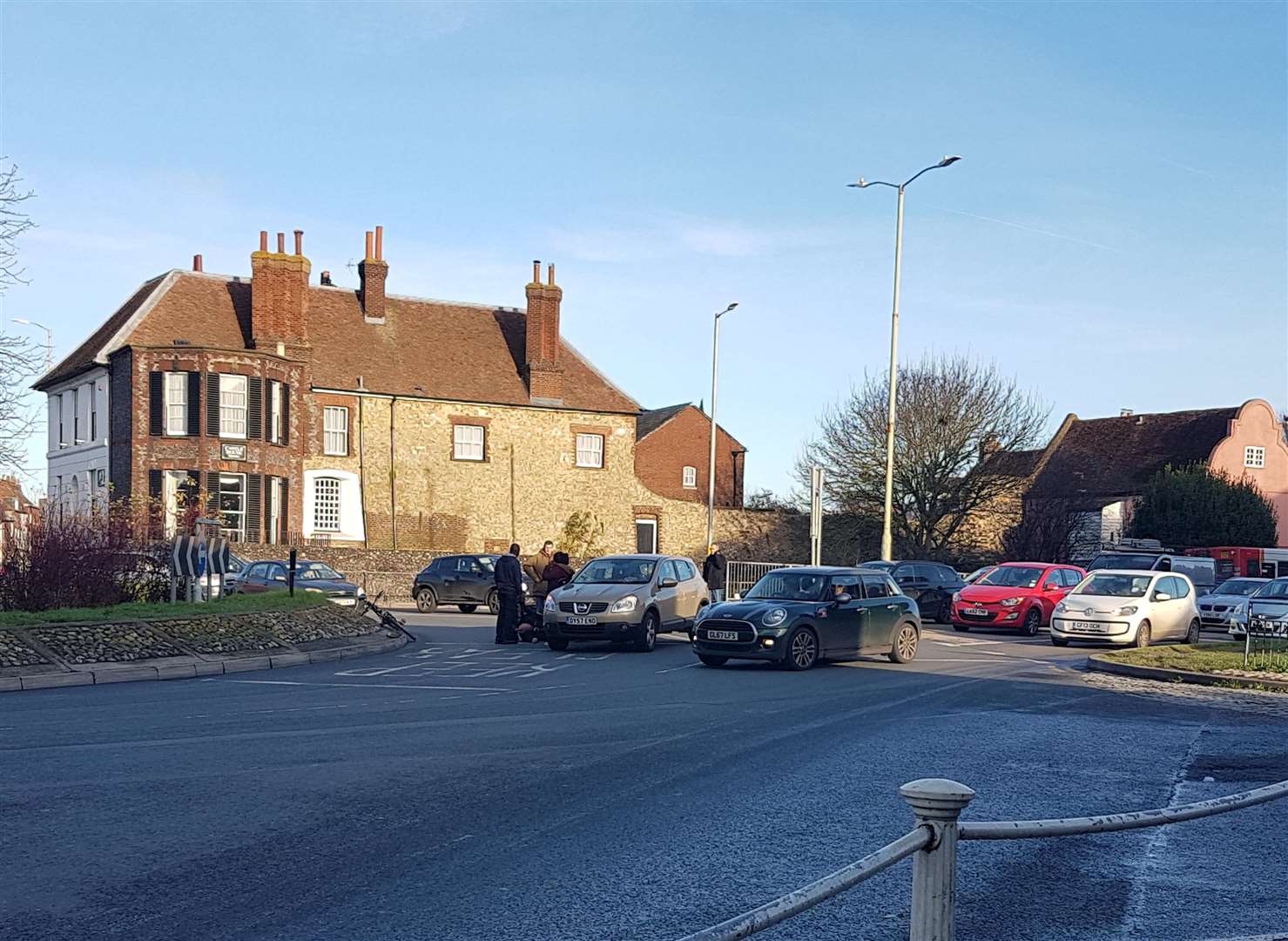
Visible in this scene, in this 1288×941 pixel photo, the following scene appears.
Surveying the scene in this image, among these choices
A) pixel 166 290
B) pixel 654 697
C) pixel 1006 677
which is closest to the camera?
pixel 654 697

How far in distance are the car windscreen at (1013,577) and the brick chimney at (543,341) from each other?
24082 millimetres

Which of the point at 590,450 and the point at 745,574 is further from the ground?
the point at 590,450

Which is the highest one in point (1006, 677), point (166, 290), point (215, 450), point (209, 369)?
point (166, 290)

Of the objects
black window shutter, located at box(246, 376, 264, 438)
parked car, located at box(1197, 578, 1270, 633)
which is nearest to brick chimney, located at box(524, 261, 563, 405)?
black window shutter, located at box(246, 376, 264, 438)

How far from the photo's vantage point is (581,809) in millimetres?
8680

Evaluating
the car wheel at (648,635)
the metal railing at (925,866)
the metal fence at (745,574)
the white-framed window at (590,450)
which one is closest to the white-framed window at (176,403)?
the white-framed window at (590,450)

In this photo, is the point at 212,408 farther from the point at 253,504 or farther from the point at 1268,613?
the point at 1268,613

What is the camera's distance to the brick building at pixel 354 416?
43062 millimetres

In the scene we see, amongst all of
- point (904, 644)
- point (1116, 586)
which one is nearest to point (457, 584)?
point (904, 644)

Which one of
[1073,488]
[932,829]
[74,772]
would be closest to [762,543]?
[1073,488]

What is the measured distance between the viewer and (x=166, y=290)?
4616 centimetres

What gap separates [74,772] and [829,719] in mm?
7254

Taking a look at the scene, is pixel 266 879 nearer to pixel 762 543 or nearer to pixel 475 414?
pixel 475 414

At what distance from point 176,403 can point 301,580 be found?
14.9 meters
